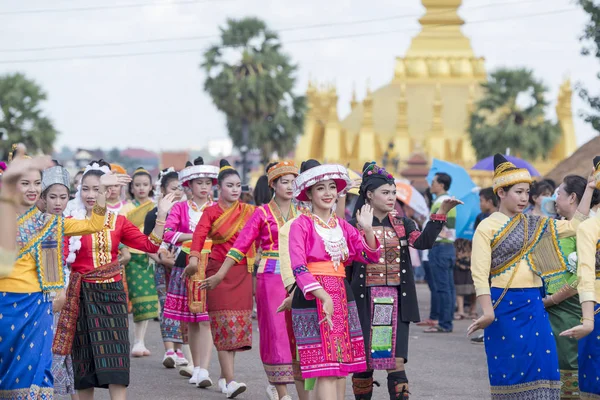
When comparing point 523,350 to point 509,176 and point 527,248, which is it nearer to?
point 527,248

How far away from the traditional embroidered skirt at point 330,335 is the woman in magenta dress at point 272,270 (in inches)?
58.5

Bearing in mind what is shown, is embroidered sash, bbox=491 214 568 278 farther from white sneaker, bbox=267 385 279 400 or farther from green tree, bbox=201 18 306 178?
green tree, bbox=201 18 306 178

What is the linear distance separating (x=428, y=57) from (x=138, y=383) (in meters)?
53.2

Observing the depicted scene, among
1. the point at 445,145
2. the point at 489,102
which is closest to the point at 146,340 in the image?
the point at 489,102

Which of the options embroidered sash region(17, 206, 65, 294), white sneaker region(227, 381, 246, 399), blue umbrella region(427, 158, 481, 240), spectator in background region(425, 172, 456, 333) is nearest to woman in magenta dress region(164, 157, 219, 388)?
white sneaker region(227, 381, 246, 399)

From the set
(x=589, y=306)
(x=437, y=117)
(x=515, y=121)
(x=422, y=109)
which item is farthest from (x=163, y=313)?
(x=422, y=109)

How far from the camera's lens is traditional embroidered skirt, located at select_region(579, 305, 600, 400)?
25.8 ft

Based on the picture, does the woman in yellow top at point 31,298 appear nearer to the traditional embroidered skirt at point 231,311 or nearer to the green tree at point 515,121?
the traditional embroidered skirt at point 231,311

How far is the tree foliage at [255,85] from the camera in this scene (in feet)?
163

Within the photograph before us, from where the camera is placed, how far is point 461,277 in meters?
16.8

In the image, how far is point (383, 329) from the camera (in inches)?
352

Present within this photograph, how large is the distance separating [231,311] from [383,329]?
80.8 inches

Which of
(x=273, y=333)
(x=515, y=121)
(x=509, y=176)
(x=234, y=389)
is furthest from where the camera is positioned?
(x=515, y=121)

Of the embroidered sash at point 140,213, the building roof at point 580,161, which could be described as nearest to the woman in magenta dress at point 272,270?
the embroidered sash at point 140,213
